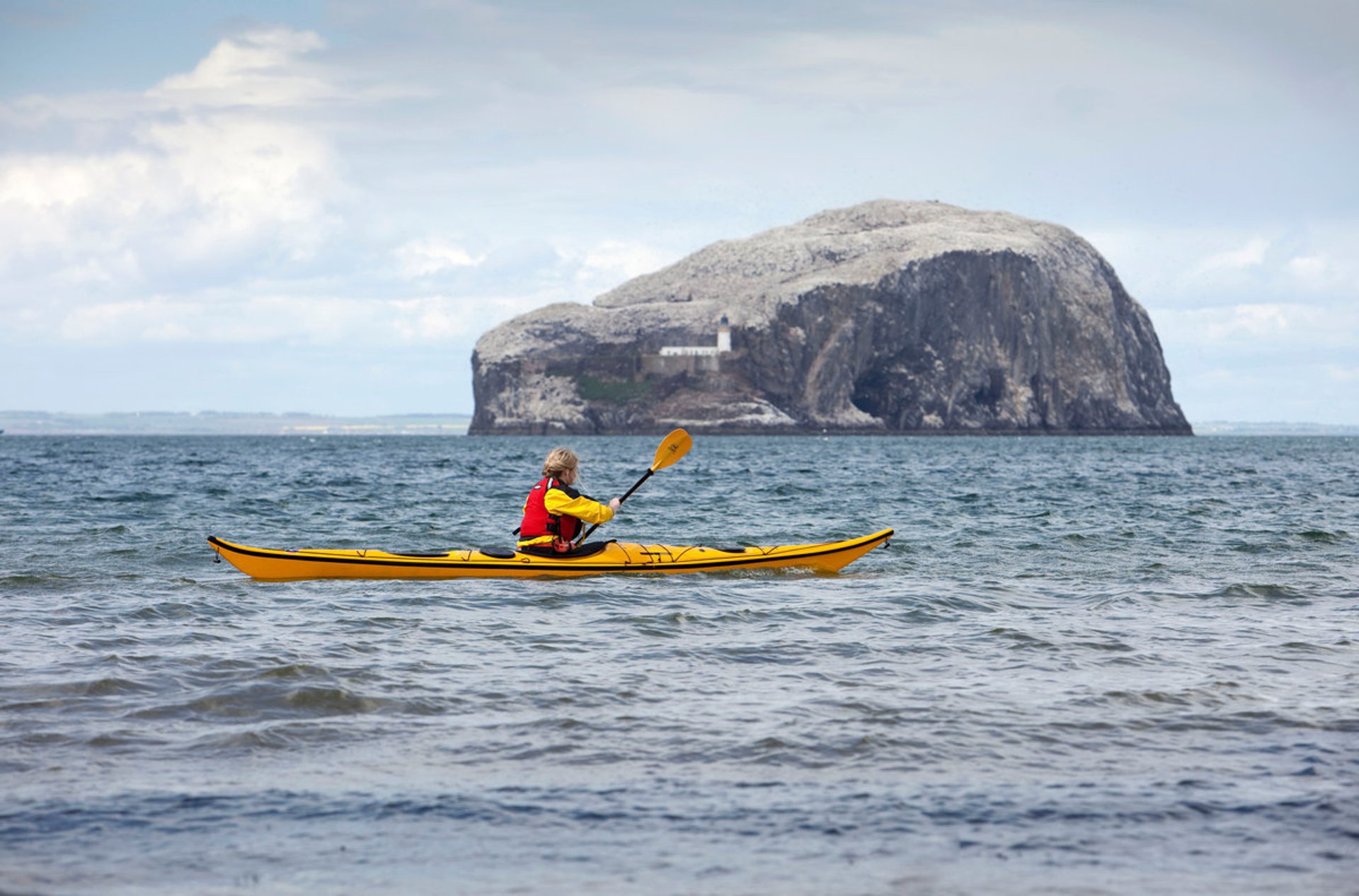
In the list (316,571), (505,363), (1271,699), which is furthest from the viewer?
(505,363)

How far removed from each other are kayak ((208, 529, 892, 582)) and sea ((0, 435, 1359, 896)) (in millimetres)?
162

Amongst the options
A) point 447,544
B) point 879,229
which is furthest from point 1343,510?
point 879,229

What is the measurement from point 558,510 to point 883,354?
120013mm

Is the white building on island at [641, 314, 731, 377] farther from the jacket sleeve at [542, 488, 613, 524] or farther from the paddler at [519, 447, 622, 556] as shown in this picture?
the jacket sleeve at [542, 488, 613, 524]

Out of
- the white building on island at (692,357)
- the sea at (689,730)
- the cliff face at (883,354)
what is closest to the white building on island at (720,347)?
the white building on island at (692,357)

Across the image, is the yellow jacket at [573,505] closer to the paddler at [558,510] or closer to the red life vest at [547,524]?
the paddler at [558,510]

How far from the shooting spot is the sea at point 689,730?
4074mm

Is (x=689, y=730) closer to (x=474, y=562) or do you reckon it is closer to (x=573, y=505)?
(x=573, y=505)

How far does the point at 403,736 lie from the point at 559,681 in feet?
4.38

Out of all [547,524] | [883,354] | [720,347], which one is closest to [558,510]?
[547,524]

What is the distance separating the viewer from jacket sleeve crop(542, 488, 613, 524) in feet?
36.0

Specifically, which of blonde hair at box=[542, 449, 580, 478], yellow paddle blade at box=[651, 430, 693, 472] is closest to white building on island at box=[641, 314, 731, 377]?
yellow paddle blade at box=[651, 430, 693, 472]

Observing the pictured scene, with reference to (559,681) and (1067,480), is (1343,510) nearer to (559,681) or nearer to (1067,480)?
(1067,480)

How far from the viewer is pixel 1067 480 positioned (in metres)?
34.2
